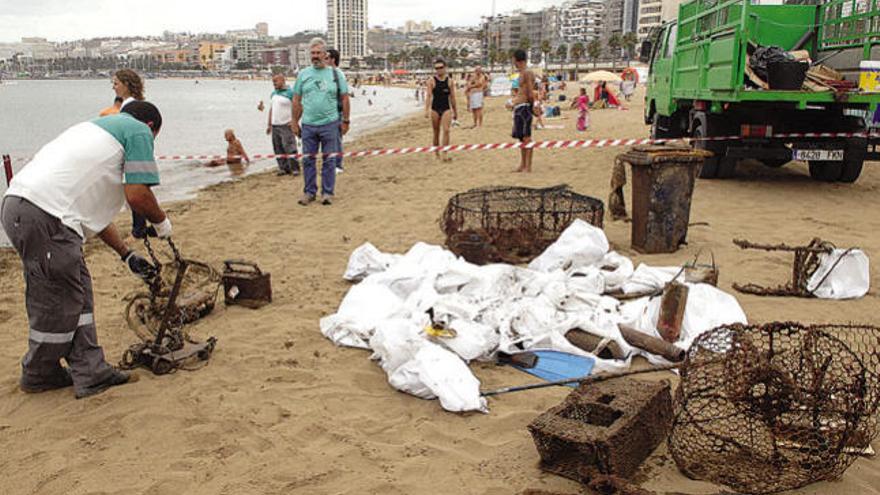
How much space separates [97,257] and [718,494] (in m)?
6.26

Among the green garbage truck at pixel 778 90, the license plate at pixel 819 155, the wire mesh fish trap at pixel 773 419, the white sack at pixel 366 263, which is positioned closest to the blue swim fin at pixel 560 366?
the wire mesh fish trap at pixel 773 419

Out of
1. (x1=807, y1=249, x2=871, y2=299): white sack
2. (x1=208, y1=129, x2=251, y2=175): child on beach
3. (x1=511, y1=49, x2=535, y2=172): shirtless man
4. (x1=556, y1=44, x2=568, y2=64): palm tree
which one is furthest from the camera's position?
(x1=556, y1=44, x2=568, y2=64): palm tree

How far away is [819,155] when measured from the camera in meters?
8.71

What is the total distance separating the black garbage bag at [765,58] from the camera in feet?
27.1

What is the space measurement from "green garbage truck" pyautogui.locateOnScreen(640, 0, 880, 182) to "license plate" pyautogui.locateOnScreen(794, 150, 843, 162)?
12mm

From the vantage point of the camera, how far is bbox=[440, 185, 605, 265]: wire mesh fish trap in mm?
5902

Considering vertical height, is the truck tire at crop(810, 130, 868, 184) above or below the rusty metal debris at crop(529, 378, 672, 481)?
above

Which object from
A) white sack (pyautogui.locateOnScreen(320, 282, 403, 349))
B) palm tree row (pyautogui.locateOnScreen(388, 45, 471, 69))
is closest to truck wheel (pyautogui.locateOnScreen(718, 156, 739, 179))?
white sack (pyautogui.locateOnScreen(320, 282, 403, 349))

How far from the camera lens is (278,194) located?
10203 mm

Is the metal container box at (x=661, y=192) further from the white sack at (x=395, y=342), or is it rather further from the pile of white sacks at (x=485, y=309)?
the white sack at (x=395, y=342)

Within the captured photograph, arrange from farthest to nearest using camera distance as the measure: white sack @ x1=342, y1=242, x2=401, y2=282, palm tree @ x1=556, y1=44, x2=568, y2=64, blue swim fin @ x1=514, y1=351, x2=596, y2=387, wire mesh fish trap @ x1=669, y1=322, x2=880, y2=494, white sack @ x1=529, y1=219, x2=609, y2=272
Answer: palm tree @ x1=556, y1=44, x2=568, y2=64, white sack @ x1=342, y1=242, x2=401, y2=282, white sack @ x1=529, y1=219, x2=609, y2=272, blue swim fin @ x1=514, y1=351, x2=596, y2=387, wire mesh fish trap @ x1=669, y1=322, x2=880, y2=494

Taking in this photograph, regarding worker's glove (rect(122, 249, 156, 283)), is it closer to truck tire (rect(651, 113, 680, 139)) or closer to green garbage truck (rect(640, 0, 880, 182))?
green garbage truck (rect(640, 0, 880, 182))

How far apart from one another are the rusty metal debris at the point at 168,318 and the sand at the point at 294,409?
12cm

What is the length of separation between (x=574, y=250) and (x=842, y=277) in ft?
6.35
